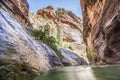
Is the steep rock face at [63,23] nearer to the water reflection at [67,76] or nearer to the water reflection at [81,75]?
the water reflection at [81,75]

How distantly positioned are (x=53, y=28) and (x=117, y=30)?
49.5m

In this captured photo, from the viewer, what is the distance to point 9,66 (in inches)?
315

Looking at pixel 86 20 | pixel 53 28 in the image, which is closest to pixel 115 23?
pixel 86 20

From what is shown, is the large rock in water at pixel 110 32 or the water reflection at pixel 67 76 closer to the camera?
the water reflection at pixel 67 76

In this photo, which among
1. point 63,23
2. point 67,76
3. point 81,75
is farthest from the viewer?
point 63,23

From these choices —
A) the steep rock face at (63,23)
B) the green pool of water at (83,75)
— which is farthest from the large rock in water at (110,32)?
the steep rock face at (63,23)

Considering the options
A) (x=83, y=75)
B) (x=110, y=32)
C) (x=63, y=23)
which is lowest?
(x=83, y=75)

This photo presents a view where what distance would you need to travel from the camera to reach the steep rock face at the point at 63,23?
72625mm

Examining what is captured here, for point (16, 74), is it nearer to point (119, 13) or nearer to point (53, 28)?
point (119, 13)

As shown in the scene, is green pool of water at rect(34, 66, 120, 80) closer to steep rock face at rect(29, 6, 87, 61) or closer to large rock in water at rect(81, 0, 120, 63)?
large rock in water at rect(81, 0, 120, 63)

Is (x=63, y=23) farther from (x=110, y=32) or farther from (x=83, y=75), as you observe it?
(x=83, y=75)

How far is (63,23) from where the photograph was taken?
83312 millimetres

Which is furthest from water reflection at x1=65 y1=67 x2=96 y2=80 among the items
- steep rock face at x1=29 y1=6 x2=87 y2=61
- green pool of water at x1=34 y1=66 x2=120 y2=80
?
steep rock face at x1=29 y1=6 x2=87 y2=61

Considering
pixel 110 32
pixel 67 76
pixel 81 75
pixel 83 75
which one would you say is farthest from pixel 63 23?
pixel 67 76
